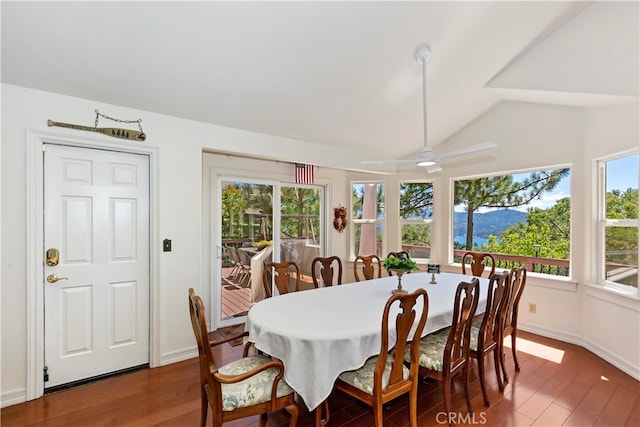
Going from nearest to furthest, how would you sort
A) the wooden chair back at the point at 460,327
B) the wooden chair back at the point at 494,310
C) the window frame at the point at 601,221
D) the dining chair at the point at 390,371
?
the dining chair at the point at 390,371, the wooden chair back at the point at 460,327, the wooden chair back at the point at 494,310, the window frame at the point at 601,221

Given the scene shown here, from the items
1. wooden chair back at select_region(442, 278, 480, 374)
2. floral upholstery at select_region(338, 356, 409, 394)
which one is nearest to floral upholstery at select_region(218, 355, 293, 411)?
floral upholstery at select_region(338, 356, 409, 394)

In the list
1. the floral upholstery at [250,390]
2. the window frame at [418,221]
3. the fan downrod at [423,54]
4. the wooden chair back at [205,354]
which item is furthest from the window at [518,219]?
the wooden chair back at [205,354]

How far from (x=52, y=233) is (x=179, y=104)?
1.53 meters

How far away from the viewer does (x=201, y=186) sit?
3.38m

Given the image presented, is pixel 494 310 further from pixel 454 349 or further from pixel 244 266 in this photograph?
pixel 244 266

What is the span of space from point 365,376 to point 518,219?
11.8 feet

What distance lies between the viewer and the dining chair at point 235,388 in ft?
5.30

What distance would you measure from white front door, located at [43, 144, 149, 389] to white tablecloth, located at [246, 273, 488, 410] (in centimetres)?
147

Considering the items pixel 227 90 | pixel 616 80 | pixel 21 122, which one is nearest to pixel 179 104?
pixel 227 90

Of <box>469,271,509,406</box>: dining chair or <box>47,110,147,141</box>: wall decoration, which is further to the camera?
<box>47,110,147,141</box>: wall decoration

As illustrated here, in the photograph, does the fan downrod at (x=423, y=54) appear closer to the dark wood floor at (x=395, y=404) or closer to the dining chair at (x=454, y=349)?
the dining chair at (x=454, y=349)

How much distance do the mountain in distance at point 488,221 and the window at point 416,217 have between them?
44cm

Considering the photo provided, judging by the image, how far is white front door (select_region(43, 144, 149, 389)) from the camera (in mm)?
2566

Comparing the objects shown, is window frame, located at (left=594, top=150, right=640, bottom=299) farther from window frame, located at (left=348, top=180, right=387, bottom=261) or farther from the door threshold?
the door threshold
